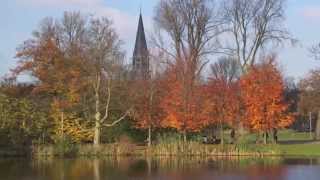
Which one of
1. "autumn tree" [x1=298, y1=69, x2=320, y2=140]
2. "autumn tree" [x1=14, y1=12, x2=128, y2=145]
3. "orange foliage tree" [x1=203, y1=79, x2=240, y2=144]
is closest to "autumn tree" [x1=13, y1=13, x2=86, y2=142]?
"autumn tree" [x1=14, y1=12, x2=128, y2=145]

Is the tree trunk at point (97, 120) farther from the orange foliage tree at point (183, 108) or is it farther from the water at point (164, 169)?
the water at point (164, 169)

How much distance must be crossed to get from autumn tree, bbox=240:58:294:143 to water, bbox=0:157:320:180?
669 centimetres

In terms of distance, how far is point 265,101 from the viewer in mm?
53094

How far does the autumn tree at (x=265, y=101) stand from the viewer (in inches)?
2079

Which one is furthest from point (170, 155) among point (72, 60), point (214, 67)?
point (214, 67)

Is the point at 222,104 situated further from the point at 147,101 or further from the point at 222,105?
the point at 147,101

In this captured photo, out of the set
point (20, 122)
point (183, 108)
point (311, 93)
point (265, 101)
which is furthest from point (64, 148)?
point (311, 93)

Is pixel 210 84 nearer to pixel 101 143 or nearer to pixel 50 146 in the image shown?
pixel 101 143

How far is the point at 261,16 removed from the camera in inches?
2391

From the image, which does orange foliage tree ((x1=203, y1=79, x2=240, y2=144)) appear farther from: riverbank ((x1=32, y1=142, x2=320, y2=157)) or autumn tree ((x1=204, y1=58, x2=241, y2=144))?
riverbank ((x1=32, y1=142, x2=320, y2=157))

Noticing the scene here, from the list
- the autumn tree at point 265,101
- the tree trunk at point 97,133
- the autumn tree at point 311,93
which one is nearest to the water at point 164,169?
the autumn tree at point 265,101

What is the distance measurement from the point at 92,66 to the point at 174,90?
293 inches

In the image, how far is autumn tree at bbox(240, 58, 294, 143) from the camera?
52812 millimetres

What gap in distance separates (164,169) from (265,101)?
17.7 m
